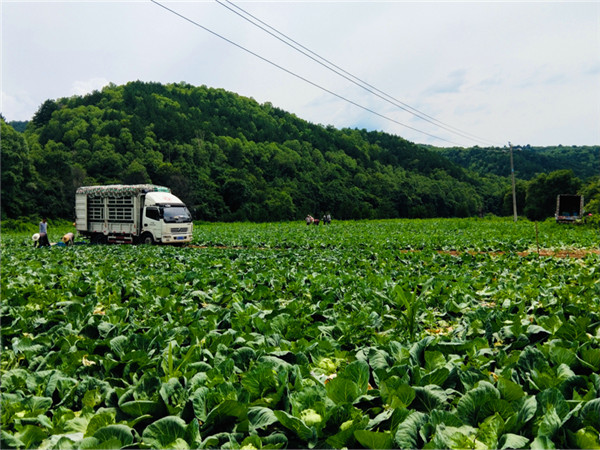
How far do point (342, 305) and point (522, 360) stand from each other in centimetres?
272

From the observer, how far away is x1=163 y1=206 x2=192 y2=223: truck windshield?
2092cm

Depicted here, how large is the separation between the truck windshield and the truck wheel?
1.45 meters

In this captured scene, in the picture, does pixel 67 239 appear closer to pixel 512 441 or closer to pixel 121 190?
pixel 121 190

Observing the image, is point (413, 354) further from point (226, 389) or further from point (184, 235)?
point (184, 235)

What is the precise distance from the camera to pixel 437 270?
9.50 meters

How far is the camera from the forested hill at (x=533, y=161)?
97.7 metres

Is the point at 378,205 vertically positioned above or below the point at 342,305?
above

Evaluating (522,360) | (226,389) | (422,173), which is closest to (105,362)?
(226,389)

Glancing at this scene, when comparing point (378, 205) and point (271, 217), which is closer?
point (271, 217)

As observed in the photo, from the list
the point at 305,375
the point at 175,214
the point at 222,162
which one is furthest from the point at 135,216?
the point at 222,162

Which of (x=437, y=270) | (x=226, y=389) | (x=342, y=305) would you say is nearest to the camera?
(x=226, y=389)

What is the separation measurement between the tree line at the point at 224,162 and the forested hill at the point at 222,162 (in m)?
0.22

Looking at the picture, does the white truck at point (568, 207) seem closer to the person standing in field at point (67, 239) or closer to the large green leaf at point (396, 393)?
the person standing in field at point (67, 239)

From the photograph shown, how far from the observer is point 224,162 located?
81.7m
